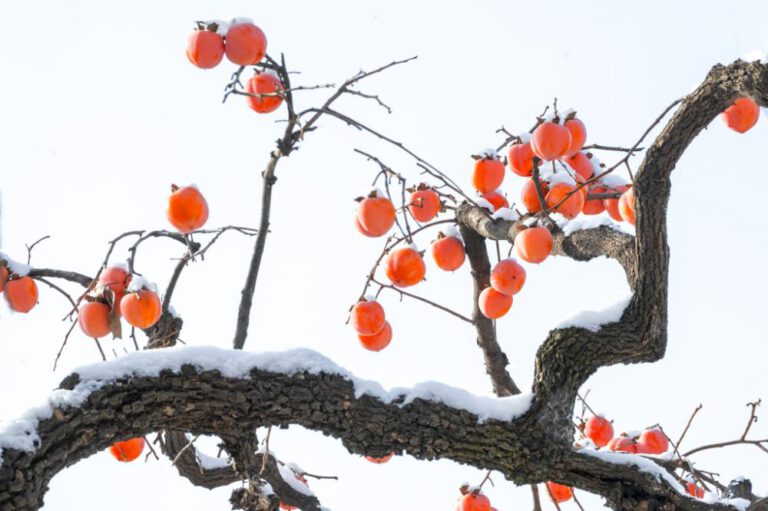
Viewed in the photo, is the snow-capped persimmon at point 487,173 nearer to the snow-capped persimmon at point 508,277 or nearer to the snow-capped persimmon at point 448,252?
the snow-capped persimmon at point 448,252

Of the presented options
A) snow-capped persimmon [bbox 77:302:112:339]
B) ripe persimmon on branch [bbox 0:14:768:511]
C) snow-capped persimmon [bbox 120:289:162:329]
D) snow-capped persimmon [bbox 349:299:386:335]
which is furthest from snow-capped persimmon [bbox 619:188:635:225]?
snow-capped persimmon [bbox 77:302:112:339]

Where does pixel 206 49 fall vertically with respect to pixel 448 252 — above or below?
above

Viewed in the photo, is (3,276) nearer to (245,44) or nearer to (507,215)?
(245,44)

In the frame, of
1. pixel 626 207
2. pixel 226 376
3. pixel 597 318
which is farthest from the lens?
pixel 626 207

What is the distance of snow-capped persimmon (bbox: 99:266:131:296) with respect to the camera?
3.11m

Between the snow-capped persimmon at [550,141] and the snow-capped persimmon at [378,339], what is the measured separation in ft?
3.20

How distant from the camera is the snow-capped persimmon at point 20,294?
3.11 meters

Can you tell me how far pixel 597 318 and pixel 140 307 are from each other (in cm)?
153

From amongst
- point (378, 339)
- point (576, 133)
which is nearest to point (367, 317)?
point (378, 339)

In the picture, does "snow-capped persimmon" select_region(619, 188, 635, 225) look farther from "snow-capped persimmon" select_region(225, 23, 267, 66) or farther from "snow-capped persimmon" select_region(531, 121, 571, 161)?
"snow-capped persimmon" select_region(225, 23, 267, 66)

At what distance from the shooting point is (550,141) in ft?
11.5

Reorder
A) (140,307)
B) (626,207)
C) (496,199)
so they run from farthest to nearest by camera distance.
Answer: (496,199) < (626,207) < (140,307)

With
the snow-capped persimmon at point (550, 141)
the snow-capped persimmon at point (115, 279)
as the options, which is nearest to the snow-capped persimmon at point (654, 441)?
Answer: the snow-capped persimmon at point (550, 141)

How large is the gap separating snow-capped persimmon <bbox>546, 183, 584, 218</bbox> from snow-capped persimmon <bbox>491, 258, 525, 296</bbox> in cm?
28
